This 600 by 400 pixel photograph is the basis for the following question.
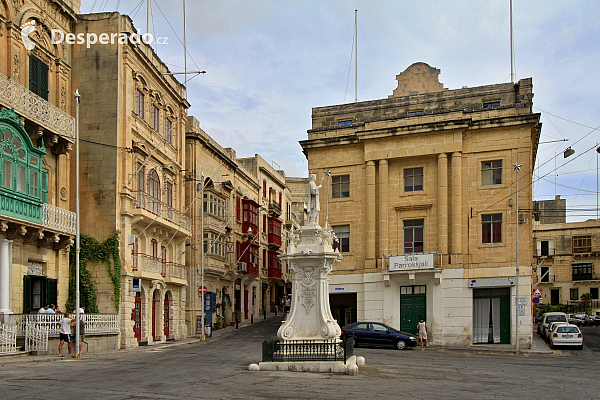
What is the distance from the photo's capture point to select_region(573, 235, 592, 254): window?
6962 centimetres

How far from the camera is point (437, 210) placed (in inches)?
1449

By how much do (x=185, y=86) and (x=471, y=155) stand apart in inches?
742

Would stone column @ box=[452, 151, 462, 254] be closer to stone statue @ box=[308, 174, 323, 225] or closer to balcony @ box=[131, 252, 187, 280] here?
balcony @ box=[131, 252, 187, 280]

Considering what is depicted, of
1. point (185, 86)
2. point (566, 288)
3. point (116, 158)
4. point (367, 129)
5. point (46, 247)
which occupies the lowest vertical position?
point (566, 288)

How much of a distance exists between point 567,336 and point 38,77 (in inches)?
1119

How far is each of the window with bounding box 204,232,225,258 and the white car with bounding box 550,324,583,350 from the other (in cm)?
2242

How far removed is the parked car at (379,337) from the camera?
3022 centimetres

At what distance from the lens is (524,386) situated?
1664 centimetres

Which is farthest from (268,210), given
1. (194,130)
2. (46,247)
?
(46,247)

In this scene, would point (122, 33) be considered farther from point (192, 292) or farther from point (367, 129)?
point (192, 292)

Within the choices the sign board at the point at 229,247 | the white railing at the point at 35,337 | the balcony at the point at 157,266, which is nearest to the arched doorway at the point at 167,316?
the balcony at the point at 157,266

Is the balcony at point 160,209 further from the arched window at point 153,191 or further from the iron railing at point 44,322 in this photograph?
the iron railing at point 44,322

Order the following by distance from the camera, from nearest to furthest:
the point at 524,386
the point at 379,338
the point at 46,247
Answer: the point at 524,386 < the point at 46,247 < the point at 379,338

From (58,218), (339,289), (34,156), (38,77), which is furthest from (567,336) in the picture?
(38,77)
